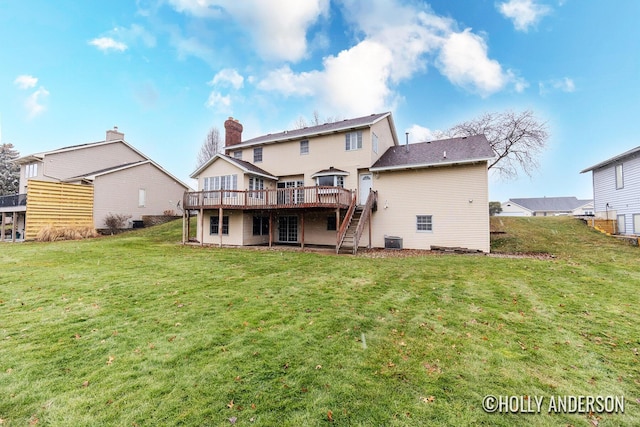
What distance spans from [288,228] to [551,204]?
219ft

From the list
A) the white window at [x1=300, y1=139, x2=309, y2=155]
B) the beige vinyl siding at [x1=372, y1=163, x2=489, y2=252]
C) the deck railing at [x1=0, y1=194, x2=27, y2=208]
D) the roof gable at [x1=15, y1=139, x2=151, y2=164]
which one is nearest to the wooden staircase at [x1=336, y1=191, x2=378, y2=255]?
the beige vinyl siding at [x1=372, y1=163, x2=489, y2=252]

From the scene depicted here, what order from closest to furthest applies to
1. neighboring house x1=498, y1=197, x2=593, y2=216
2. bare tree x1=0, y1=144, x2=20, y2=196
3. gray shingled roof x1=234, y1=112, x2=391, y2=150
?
gray shingled roof x1=234, y1=112, x2=391, y2=150
bare tree x1=0, y1=144, x2=20, y2=196
neighboring house x1=498, y1=197, x2=593, y2=216

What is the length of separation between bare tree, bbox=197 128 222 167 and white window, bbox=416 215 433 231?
30.4 m

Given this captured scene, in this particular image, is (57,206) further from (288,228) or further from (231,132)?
(288,228)

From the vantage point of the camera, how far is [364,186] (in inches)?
682

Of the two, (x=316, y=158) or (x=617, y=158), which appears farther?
(x=316, y=158)

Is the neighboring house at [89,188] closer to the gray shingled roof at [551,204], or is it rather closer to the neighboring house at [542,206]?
the neighboring house at [542,206]

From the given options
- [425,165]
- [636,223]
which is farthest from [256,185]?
[636,223]

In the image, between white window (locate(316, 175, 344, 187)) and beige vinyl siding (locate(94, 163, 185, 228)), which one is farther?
Answer: beige vinyl siding (locate(94, 163, 185, 228))

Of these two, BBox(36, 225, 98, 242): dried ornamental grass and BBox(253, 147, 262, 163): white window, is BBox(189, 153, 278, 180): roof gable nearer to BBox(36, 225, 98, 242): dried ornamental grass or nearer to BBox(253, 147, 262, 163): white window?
BBox(253, 147, 262, 163): white window

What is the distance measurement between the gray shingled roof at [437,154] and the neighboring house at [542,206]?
4956 cm

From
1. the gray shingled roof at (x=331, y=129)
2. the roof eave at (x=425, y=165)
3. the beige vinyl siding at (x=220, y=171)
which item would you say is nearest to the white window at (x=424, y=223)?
the roof eave at (x=425, y=165)

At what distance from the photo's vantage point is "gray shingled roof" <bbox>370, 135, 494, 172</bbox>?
14672 mm

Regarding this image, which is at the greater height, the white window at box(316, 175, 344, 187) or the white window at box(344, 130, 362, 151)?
the white window at box(344, 130, 362, 151)
